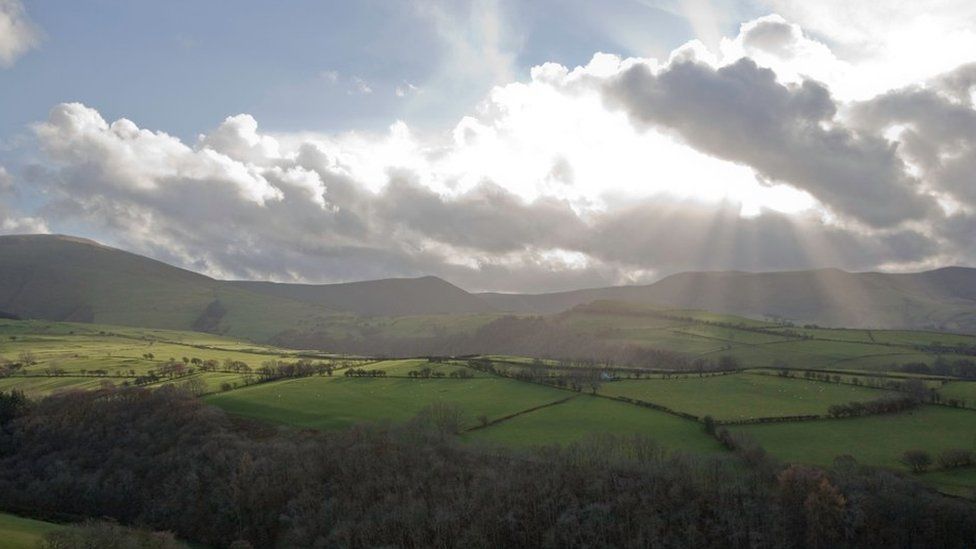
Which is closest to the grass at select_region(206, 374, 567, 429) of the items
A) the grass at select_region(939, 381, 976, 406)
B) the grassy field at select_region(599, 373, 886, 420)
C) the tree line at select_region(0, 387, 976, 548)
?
the tree line at select_region(0, 387, 976, 548)

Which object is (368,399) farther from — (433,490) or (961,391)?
(961,391)

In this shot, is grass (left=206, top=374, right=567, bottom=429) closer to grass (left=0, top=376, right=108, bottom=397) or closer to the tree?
grass (left=0, top=376, right=108, bottom=397)

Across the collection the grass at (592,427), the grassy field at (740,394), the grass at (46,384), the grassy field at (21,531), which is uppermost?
the grassy field at (740,394)

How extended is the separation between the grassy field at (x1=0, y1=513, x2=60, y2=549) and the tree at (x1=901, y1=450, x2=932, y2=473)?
98596 millimetres

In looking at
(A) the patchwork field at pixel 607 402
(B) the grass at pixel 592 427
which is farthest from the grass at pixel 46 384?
(B) the grass at pixel 592 427

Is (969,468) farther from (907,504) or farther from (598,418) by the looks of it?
(598,418)

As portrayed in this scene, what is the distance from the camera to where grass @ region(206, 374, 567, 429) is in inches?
4277

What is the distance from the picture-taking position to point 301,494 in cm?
8906

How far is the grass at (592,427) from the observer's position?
298 ft

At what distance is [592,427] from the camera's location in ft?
321

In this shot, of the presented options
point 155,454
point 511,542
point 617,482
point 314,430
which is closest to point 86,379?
point 155,454

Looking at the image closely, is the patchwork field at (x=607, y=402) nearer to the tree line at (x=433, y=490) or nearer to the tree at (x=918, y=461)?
the tree at (x=918, y=461)

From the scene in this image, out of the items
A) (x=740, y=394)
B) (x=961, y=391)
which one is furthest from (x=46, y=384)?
(x=961, y=391)

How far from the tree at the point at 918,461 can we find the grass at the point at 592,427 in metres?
22.4
